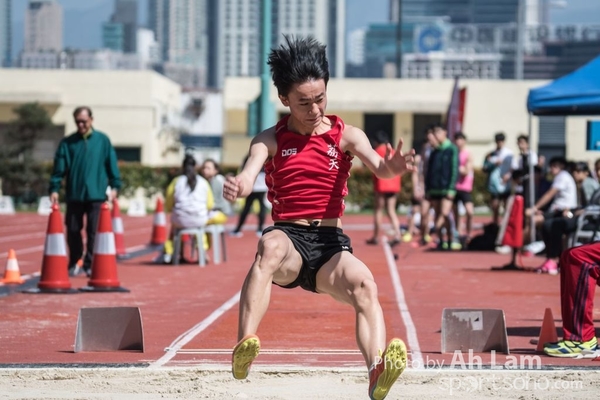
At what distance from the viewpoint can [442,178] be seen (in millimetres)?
20516

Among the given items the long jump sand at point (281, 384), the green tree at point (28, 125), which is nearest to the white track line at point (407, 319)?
the long jump sand at point (281, 384)

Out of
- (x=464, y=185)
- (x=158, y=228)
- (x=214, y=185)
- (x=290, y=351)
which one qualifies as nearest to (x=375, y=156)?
(x=290, y=351)

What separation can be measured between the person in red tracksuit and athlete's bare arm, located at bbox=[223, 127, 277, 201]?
2801 mm

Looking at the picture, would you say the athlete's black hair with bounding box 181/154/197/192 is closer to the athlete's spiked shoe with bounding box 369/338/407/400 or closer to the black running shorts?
the black running shorts

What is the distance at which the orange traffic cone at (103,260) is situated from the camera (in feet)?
46.9

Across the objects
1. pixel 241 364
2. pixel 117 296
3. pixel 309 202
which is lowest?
pixel 117 296

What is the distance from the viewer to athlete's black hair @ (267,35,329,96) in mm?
7164

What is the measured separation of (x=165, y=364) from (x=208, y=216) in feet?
32.6

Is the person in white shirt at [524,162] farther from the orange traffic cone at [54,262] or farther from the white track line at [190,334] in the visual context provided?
the orange traffic cone at [54,262]

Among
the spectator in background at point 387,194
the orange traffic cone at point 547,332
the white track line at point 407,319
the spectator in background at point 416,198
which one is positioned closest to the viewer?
the white track line at point 407,319

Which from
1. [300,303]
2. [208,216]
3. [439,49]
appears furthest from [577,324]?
[439,49]

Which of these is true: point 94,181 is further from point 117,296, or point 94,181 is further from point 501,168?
point 501,168

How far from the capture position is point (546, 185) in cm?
2044

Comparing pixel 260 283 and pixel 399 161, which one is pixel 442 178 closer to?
pixel 399 161
